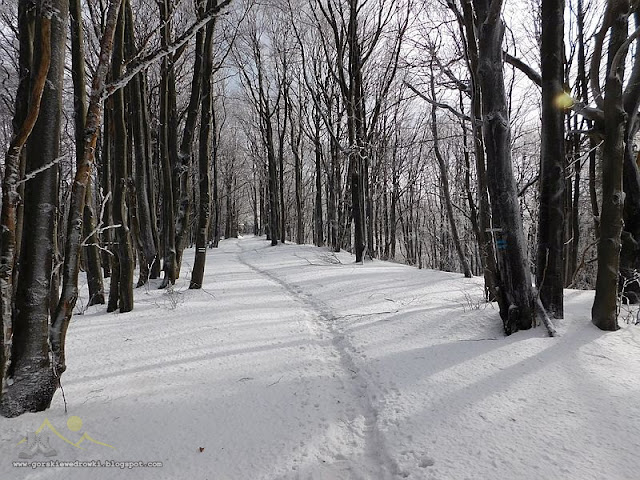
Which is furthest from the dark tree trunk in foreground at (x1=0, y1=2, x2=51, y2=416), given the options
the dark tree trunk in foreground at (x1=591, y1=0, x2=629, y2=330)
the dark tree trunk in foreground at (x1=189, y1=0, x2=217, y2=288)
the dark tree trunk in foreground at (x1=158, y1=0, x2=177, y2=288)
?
the dark tree trunk in foreground at (x1=158, y1=0, x2=177, y2=288)

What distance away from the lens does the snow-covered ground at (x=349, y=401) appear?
1727 millimetres

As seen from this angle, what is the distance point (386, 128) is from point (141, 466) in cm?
1627

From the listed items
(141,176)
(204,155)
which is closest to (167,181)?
(141,176)

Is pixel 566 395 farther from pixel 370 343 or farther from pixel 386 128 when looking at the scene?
pixel 386 128

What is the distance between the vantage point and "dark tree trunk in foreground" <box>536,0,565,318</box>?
142 inches

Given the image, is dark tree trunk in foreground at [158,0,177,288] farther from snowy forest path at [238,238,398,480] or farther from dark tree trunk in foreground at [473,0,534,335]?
dark tree trunk in foreground at [473,0,534,335]

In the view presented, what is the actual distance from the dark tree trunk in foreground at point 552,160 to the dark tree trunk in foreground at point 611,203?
34 centimetres

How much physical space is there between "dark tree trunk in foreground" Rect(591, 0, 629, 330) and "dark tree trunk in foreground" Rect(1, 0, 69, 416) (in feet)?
14.4

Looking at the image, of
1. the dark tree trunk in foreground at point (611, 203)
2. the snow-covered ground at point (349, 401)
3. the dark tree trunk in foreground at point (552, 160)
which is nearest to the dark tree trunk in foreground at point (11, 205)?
the snow-covered ground at point (349, 401)

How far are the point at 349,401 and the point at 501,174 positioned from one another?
2674 mm

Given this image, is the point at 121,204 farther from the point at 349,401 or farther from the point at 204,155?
the point at 349,401

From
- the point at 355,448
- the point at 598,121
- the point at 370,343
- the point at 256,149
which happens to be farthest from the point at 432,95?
the point at 256,149

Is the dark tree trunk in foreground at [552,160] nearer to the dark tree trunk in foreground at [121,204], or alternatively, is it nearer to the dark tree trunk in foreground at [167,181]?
the dark tree trunk in foreground at [121,204]

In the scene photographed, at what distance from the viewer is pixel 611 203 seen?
333 cm
